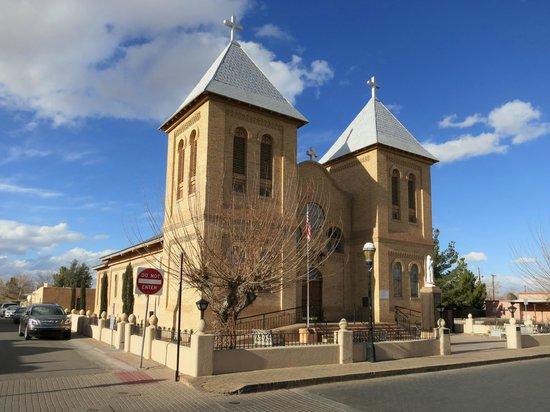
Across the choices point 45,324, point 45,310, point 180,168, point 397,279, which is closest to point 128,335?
point 45,324

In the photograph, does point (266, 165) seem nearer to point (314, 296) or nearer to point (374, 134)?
point (314, 296)

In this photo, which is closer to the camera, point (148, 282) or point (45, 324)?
point (148, 282)

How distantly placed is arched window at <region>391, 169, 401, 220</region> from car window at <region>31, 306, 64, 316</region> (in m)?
19.7

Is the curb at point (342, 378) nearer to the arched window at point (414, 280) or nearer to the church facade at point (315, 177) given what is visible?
the church facade at point (315, 177)

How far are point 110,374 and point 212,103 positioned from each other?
14.7m

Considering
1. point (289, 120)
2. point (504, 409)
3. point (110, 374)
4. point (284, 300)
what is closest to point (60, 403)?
point (110, 374)

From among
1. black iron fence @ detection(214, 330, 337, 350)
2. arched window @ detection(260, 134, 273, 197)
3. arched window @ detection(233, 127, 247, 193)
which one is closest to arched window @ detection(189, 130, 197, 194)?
arched window @ detection(233, 127, 247, 193)

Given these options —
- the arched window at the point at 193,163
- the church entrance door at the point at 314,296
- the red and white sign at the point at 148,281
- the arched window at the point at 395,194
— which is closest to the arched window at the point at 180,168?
the arched window at the point at 193,163

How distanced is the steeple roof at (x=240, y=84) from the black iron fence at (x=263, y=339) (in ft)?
39.4

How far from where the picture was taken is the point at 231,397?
1113 cm

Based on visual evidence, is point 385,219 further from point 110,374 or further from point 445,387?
point 110,374

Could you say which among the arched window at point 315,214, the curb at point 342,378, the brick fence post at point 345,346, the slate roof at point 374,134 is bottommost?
the curb at point 342,378

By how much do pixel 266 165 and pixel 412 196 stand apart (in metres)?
11.6

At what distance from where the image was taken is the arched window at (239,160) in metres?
24.9
